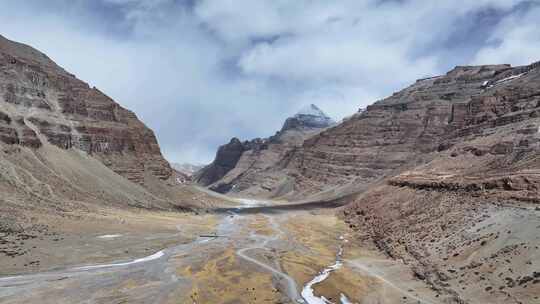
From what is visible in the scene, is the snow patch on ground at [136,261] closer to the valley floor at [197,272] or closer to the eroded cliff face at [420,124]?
the valley floor at [197,272]

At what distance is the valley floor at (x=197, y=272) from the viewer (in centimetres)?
3055

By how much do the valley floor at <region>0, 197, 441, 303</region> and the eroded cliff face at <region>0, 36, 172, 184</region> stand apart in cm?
5107

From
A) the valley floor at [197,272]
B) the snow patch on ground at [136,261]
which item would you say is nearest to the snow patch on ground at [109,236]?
the valley floor at [197,272]

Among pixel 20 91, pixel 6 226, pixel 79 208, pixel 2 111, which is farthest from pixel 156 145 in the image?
pixel 6 226

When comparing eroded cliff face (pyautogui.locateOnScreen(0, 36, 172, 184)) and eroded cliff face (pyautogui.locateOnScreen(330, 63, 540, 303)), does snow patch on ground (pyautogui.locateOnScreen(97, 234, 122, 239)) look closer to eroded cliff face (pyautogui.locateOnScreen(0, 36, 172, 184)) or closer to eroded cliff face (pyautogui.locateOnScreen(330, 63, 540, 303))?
eroded cliff face (pyautogui.locateOnScreen(330, 63, 540, 303))

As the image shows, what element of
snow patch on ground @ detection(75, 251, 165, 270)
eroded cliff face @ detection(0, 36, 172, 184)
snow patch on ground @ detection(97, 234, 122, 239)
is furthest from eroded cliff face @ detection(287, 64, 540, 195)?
snow patch on ground @ detection(75, 251, 165, 270)

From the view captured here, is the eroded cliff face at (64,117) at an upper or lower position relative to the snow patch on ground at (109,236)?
upper

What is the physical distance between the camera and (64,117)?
11812 cm

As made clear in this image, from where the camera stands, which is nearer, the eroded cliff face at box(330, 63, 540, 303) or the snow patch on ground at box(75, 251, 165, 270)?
the eroded cliff face at box(330, 63, 540, 303)

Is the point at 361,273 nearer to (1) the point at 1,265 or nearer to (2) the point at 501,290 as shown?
(2) the point at 501,290

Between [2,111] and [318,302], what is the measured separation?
8915cm

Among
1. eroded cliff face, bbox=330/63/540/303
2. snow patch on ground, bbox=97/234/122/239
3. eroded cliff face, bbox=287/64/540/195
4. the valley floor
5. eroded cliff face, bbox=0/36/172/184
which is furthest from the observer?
eroded cliff face, bbox=287/64/540/195

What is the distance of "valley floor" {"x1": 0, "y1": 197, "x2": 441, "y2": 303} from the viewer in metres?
30.5

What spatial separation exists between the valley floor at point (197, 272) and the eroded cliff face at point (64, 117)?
51.1 m
